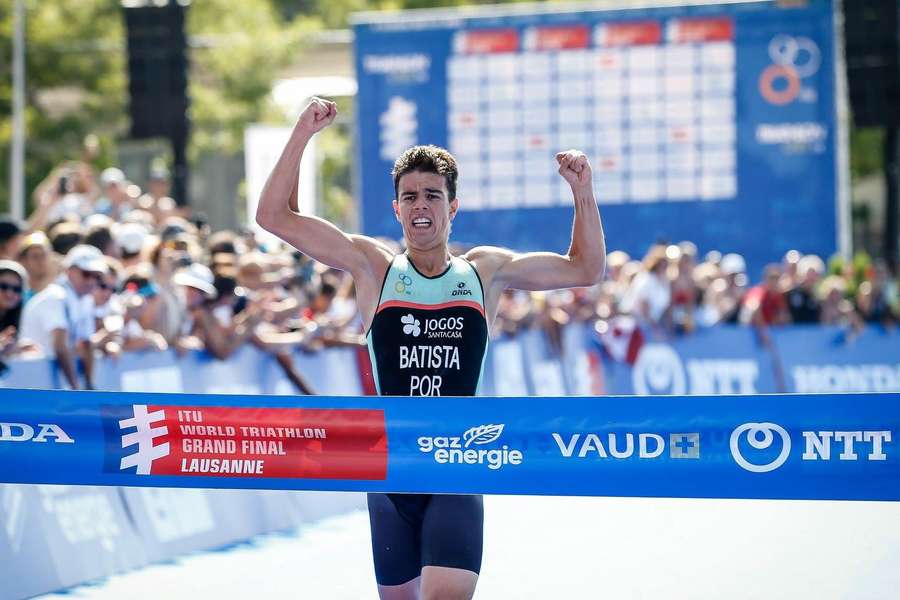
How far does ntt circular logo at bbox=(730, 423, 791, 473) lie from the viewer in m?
5.29

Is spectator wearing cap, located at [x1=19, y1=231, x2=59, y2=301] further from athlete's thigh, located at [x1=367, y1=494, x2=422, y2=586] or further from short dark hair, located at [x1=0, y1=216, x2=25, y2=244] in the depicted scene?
athlete's thigh, located at [x1=367, y1=494, x2=422, y2=586]

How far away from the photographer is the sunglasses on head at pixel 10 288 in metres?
8.81

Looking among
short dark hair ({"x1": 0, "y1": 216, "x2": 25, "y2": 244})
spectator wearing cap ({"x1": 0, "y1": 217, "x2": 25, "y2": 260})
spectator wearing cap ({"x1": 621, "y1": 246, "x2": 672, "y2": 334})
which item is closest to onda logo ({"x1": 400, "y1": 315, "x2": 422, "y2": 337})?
spectator wearing cap ({"x1": 0, "y1": 217, "x2": 25, "y2": 260})

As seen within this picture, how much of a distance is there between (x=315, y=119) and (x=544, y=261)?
1.01 metres

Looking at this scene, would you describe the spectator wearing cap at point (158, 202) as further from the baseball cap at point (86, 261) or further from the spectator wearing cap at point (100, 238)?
the baseball cap at point (86, 261)

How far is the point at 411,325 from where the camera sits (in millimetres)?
5477

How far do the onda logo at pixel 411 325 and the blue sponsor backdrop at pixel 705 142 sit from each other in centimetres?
1532

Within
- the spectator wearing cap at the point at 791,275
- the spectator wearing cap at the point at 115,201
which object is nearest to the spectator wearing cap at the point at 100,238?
the spectator wearing cap at the point at 115,201

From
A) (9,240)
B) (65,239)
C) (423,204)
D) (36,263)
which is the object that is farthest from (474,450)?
(65,239)

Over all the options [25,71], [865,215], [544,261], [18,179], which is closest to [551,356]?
[544,261]

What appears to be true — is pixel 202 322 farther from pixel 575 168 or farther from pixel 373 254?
pixel 575 168

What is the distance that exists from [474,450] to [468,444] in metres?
0.03

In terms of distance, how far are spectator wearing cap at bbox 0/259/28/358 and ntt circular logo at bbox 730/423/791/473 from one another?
490cm

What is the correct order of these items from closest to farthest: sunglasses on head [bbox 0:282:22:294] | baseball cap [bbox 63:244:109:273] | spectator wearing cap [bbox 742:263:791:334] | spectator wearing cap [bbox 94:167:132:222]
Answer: sunglasses on head [bbox 0:282:22:294] → baseball cap [bbox 63:244:109:273] → spectator wearing cap [bbox 94:167:132:222] → spectator wearing cap [bbox 742:263:791:334]
